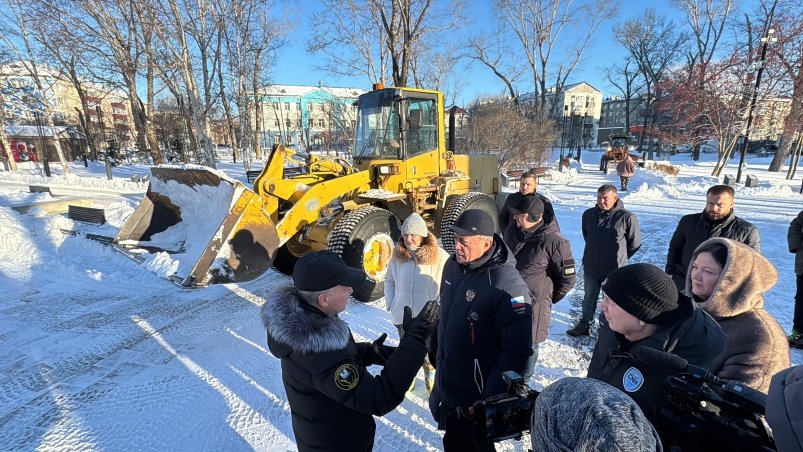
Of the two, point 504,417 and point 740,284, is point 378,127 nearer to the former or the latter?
point 740,284

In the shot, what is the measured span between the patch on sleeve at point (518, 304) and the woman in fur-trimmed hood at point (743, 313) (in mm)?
809

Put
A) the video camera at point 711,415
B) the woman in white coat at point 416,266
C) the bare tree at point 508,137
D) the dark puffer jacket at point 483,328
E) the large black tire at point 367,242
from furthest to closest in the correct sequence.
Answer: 1. the bare tree at point 508,137
2. the large black tire at point 367,242
3. the woman in white coat at point 416,266
4. the dark puffer jacket at point 483,328
5. the video camera at point 711,415

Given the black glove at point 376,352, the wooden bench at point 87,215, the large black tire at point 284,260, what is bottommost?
the large black tire at point 284,260

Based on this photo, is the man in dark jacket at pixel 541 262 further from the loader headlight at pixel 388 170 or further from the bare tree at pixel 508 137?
the bare tree at pixel 508 137

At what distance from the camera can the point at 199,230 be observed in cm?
548

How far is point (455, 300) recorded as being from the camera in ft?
6.66

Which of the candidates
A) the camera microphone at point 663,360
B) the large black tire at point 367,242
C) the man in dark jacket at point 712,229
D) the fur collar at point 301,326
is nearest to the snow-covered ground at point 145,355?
the large black tire at point 367,242

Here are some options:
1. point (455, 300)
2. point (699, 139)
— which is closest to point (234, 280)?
point (455, 300)

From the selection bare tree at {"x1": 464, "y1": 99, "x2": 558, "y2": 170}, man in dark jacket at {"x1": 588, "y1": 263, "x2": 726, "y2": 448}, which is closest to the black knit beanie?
man in dark jacket at {"x1": 588, "y1": 263, "x2": 726, "y2": 448}

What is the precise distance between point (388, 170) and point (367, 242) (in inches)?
53.7

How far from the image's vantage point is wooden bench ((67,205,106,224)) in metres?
7.67

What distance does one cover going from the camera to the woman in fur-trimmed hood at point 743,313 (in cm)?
150

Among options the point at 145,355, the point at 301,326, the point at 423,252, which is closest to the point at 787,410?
the point at 301,326

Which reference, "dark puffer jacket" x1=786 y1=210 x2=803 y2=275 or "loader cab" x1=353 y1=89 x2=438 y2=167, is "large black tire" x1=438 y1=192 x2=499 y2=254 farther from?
"dark puffer jacket" x1=786 y1=210 x2=803 y2=275
